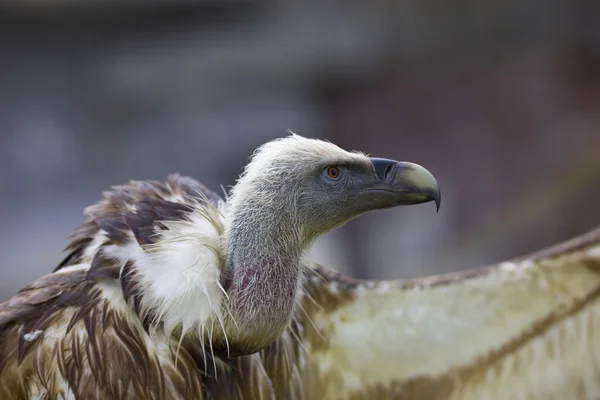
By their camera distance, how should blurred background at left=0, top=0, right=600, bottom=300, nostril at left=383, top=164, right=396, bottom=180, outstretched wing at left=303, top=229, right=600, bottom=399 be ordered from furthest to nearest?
1. blurred background at left=0, top=0, right=600, bottom=300
2. outstretched wing at left=303, top=229, right=600, bottom=399
3. nostril at left=383, top=164, right=396, bottom=180

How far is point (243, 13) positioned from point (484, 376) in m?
5.01

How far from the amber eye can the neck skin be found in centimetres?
14

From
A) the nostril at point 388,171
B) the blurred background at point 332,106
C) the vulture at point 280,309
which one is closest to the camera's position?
the vulture at point 280,309

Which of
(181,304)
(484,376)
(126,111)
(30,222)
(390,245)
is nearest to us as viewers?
(181,304)

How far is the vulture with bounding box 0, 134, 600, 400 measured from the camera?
1696mm

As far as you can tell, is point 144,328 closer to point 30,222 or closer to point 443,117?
point 443,117

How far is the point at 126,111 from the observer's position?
6996mm

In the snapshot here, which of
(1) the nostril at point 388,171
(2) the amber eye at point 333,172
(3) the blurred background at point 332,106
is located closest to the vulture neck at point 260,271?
(2) the amber eye at point 333,172

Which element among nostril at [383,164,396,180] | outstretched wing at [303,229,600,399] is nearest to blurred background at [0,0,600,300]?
outstretched wing at [303,229,600,399]

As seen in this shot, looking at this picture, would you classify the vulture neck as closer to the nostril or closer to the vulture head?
the vulture head

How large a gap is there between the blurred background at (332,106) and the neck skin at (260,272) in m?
4.02

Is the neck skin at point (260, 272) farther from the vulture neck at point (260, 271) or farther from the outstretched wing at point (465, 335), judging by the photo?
the outstretched wing at point (465, 335)

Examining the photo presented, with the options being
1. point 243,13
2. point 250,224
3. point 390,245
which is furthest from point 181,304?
point 243,13

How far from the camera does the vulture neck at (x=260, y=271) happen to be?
5.57 feet
